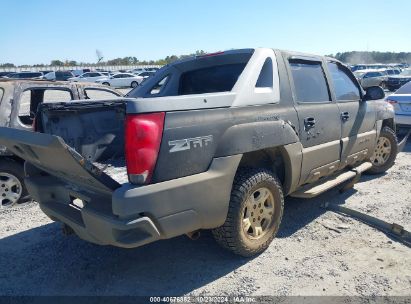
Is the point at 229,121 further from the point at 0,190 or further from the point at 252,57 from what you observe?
the point at 0,190

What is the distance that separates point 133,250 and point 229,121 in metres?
1.72

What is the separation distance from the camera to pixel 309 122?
12.6 feet

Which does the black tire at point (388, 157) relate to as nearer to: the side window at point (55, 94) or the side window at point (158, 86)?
the side window at point (158, 86)

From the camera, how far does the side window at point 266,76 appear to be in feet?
11.5

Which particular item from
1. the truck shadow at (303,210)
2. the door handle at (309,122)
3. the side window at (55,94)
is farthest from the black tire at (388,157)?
the side window at (55,94)

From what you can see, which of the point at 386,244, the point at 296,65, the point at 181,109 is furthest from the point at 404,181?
the point at 181,109

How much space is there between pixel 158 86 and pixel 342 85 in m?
2.37

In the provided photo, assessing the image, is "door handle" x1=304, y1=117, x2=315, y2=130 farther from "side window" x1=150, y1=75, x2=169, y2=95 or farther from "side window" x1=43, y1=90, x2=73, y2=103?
"side window" x1=43, y1=90, x2=73, y2=103

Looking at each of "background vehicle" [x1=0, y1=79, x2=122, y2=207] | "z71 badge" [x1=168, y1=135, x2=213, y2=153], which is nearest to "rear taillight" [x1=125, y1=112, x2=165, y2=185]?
"z71 badge" [x1=168, y1=135, x2=213, y2=153]

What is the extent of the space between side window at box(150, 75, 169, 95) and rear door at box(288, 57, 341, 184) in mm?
1572

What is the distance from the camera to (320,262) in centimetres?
338

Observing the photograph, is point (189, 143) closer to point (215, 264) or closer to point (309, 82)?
point (215, 264)

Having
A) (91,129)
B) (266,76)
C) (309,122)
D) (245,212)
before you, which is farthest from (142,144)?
(309,122)

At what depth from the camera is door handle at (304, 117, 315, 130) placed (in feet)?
12.4
